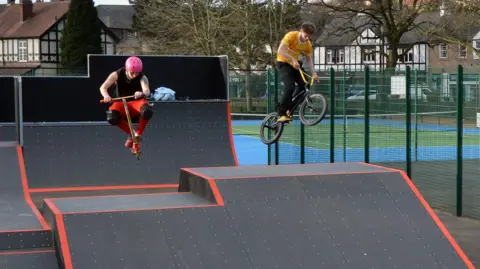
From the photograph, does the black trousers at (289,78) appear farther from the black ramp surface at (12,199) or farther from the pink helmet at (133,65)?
the black ramp surface at (12,199)

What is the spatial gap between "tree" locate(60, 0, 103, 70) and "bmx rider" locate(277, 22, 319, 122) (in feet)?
187

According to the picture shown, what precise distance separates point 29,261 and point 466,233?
6217 mm

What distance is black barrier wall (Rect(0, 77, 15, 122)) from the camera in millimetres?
15945

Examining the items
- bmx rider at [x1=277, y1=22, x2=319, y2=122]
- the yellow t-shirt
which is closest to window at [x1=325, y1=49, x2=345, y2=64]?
bmx rider at [x1=277, y1=22, x2=319, y2=122]

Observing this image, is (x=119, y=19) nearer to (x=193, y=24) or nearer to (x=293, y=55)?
(x=193, y=24)

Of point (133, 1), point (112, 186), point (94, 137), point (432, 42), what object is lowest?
point (112, 186)

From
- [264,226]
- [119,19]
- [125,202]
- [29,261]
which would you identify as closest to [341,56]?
[119,19]

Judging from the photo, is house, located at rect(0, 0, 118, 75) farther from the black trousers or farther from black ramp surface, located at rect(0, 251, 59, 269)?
black ramp surface, located at rect(0, 251, 59, 269)

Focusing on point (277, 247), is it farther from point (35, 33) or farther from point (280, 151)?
point (35, 33)

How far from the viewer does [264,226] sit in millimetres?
7992

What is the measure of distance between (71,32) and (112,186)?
55611 mm

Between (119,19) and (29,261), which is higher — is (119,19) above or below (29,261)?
above

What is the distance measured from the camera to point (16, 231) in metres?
7.81

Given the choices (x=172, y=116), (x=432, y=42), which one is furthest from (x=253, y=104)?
(x=432, y=42)
